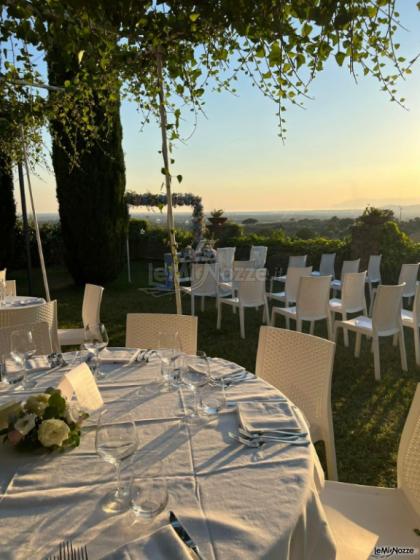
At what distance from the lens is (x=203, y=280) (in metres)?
6.96

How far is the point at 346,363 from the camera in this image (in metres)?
4.82

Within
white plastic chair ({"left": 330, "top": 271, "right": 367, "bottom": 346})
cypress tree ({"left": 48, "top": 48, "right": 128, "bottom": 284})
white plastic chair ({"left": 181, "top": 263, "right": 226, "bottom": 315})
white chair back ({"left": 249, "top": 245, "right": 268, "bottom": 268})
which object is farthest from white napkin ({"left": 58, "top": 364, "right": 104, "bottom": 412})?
cypress tree ({"left": 48, "top": 48, "right": 128, "bottom": 284})

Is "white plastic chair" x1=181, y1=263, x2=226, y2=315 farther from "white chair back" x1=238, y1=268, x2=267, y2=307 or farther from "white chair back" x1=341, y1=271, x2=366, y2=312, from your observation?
"white chair back" x1=341, y1=271, x2=366, y2=312

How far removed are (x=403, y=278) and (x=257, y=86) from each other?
178 inches

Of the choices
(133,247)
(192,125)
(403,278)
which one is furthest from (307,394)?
(133,247)

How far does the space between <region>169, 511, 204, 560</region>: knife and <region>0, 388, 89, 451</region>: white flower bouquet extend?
19.2 inches

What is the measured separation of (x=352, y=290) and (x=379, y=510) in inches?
154

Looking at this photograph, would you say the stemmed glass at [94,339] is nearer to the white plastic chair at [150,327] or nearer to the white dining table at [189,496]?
the white dining table at [189,496]

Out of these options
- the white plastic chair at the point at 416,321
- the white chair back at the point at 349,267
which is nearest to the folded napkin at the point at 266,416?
the white plastic chair at the point at 416,321

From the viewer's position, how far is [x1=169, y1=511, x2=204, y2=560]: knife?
0.93m

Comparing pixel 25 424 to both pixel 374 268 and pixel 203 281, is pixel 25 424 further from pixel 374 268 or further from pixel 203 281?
pixel 374 268

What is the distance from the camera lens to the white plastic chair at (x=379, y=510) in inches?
58.3

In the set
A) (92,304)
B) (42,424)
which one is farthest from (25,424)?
(92,304)

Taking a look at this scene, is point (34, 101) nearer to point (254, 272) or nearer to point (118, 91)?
point (118, 91)
